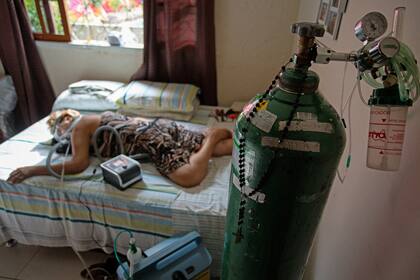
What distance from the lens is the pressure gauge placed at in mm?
599

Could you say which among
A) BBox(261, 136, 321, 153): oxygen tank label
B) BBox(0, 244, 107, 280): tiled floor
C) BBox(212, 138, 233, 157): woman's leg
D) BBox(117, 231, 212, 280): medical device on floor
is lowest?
BBox(0, 244, 107, 280): tiled floor

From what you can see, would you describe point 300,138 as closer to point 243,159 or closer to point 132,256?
point 243,159

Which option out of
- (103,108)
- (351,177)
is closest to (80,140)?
(103,108)

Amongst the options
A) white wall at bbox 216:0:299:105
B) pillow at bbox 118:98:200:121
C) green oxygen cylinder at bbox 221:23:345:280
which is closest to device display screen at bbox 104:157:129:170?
pillow at bbox 118:98:200:121

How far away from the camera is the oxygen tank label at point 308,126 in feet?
1.92

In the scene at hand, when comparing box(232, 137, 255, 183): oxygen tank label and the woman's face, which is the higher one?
box(232, 137, 255, 183): oxygen tank label

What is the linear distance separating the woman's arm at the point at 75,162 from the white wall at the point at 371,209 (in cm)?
131

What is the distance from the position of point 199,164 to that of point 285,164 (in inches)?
43.3

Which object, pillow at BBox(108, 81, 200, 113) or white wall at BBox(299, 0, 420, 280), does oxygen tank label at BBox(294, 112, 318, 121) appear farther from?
pillow at BBox(108, 81, 200, 113)

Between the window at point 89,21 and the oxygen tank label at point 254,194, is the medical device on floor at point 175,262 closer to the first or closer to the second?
the oxygen tank label at point 254,194

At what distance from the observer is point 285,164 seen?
0.59 meters

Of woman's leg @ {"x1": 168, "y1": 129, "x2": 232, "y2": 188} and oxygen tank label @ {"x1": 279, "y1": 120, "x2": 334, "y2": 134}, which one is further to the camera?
woman's leg @ {"x1": 168, "y1": 129, "x2": 232, "y2": 188}

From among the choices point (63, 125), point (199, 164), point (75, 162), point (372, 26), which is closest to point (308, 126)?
point (372, 26)

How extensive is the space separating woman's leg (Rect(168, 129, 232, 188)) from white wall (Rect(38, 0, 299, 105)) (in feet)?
2.80
